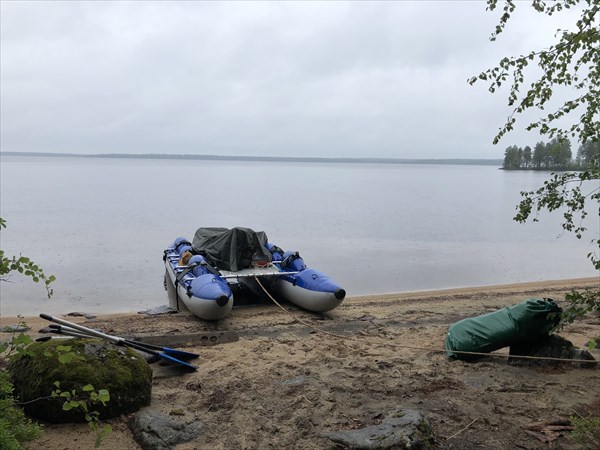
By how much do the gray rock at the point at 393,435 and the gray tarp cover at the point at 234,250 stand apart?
6.77m

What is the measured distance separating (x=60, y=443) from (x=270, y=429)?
→ 5.43 ft

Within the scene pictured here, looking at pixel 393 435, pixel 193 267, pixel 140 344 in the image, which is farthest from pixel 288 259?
pixel 393 435

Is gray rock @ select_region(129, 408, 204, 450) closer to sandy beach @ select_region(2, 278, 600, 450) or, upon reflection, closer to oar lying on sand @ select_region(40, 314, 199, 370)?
sandy beach @ select_region(2, 278, 600, 450)

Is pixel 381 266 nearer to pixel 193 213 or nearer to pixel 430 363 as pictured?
pixel 430 363

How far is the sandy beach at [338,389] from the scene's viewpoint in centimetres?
416

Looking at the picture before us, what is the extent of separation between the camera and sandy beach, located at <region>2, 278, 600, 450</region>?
13.7 feet

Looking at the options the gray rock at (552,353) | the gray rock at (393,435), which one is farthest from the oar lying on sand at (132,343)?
the gray rock at (552,353)

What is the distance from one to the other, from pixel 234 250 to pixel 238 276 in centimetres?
88

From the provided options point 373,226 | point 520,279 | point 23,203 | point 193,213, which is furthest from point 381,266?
point 23,203

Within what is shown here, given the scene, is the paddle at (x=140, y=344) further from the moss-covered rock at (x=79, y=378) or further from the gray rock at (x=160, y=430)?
the gray rock at (x=160, y=430)

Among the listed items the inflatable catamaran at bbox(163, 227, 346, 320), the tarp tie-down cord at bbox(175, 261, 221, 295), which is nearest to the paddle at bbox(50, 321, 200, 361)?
the inflatable catamaran at bbox(163, 227, 346, 320)

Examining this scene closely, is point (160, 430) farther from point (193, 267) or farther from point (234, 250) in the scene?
point (234, 250)

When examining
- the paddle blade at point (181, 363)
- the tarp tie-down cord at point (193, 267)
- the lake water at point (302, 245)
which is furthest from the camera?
the lake water at point (302, 245)

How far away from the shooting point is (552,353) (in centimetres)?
566
